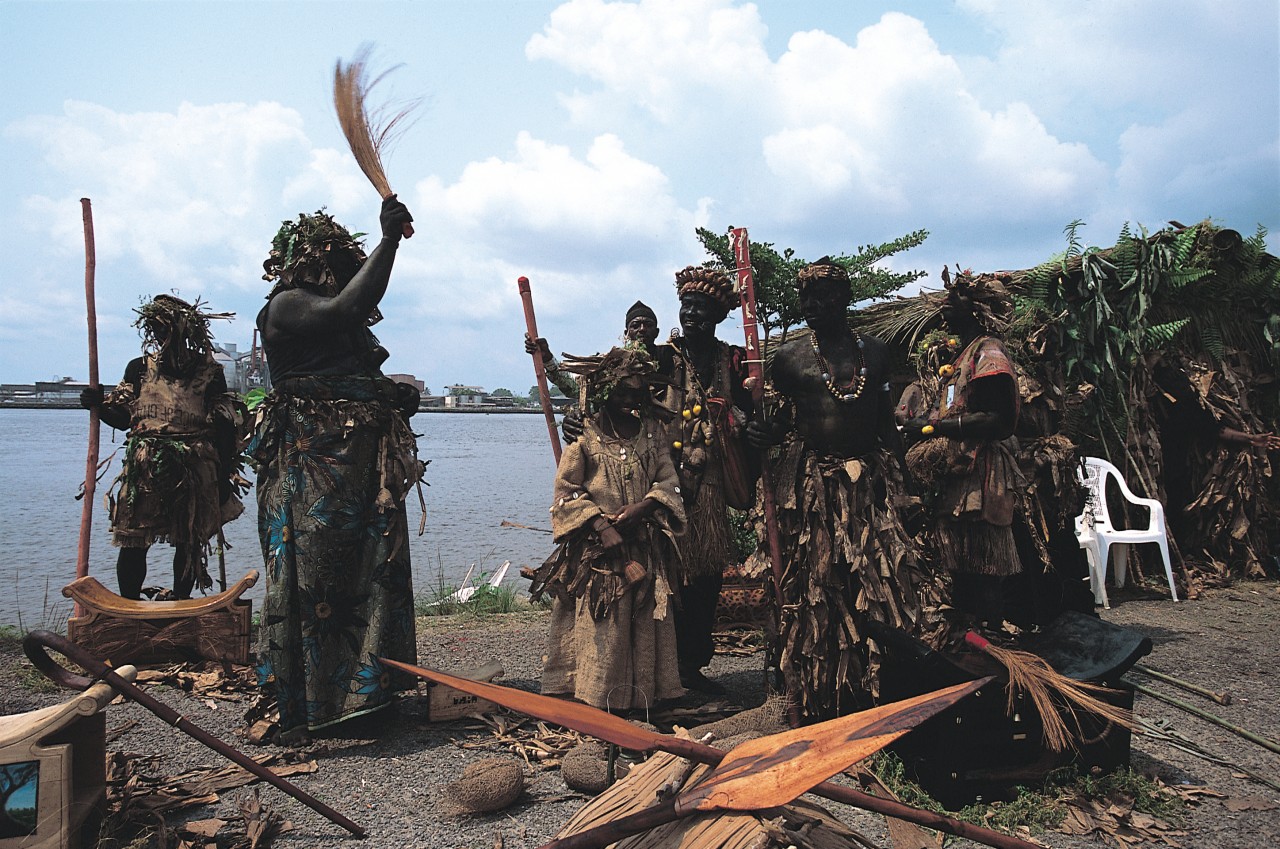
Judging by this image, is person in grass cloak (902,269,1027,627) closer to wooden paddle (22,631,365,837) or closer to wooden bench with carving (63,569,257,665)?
wooden paddle (22,631,365,837)

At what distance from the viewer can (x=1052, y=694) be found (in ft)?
10.6

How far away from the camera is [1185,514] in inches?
319

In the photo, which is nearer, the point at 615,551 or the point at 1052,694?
the point at 1052,694

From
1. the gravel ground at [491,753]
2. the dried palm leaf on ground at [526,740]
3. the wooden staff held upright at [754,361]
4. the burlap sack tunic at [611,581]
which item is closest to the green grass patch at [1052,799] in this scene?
the gravel ground at [491,753]

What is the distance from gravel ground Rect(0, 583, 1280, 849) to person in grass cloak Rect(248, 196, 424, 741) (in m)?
0.36

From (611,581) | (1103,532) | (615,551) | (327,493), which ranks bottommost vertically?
(1103,532)

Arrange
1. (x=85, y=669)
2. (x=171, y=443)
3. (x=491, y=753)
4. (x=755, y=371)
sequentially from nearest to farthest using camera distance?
(x=85, y=669) → (x=491, y=753) → (x=755, y=371) → (x=171, y=443)

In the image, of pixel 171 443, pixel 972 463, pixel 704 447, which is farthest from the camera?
pixel 171 443

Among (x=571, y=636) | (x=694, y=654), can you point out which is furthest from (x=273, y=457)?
(x=694, y=654)

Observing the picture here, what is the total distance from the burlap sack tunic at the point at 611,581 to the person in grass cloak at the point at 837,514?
540 millimetres

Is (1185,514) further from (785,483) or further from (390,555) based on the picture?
(390,555)

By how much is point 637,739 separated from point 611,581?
252 centimetres

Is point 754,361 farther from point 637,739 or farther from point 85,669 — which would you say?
point 85,669

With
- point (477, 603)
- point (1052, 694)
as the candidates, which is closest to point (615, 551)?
point (1052, 694)
